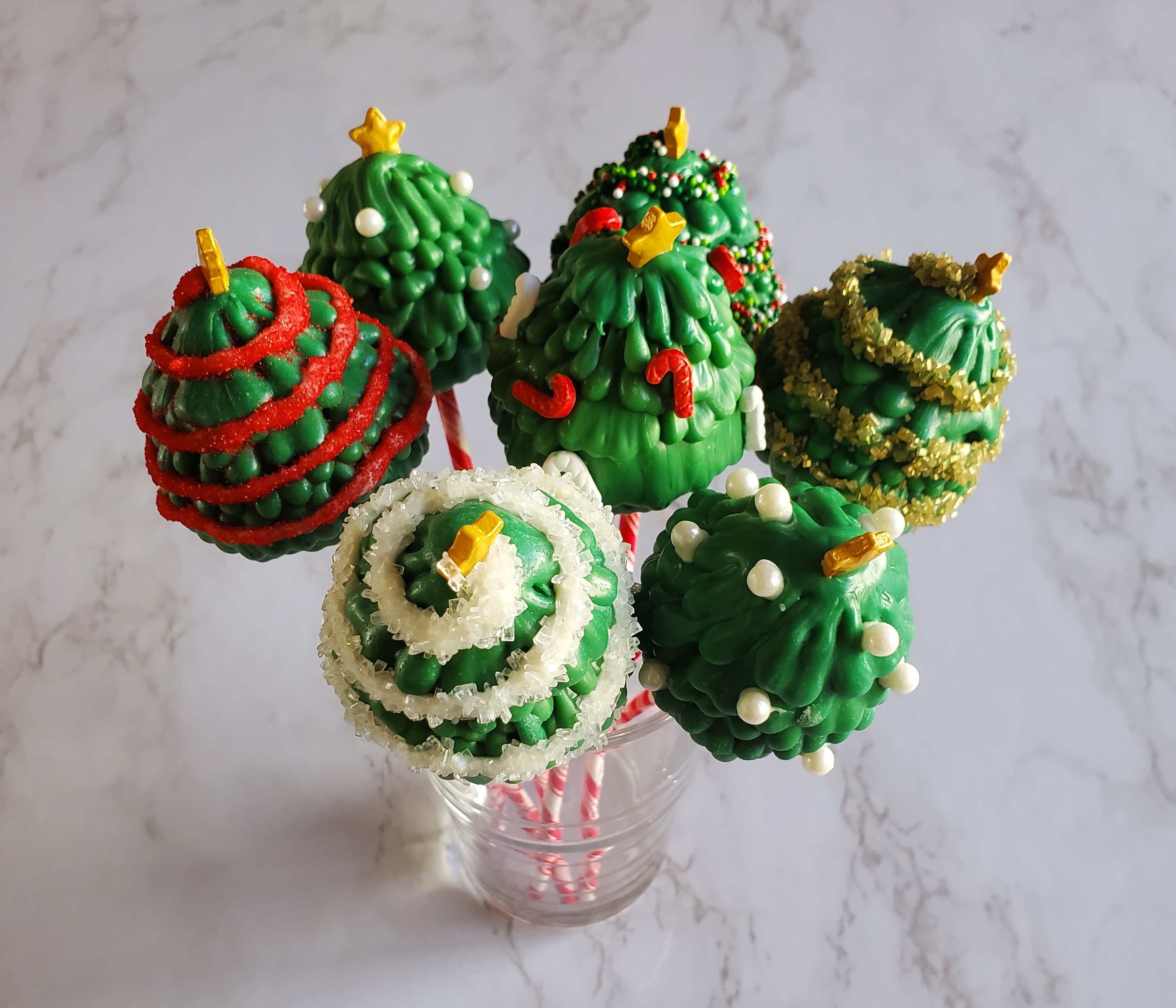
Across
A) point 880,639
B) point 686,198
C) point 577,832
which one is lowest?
point 577,832

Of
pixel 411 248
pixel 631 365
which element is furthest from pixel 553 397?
pixel 411 248

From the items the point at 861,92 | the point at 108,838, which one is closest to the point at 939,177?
the point at 861,92

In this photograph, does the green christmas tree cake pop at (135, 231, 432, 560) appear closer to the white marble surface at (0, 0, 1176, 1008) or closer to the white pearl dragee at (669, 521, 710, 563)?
the white pearl dragee at (669, 521, 710, 563)

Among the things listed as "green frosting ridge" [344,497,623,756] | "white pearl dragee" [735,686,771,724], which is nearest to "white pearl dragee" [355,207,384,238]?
"green frosting ridge" [344,497,623,756]

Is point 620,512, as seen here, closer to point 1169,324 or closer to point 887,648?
point 887,648

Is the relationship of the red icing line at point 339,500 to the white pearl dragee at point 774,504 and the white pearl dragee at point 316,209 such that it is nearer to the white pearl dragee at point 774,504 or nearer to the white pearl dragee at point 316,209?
the white pearl dragee at point 316,209

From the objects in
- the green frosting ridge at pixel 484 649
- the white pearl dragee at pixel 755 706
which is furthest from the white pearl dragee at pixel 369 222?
the white pearl dragee at pixel 755 706

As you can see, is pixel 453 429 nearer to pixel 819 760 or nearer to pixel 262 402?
pixel 262 402
